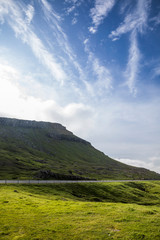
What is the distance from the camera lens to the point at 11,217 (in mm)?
21953

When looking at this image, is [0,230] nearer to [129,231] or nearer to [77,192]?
[129,231]

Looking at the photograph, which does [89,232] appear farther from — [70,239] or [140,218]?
[140,218]

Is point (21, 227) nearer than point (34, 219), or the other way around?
point (21, 227)

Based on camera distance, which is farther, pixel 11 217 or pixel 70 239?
pixel 11 217

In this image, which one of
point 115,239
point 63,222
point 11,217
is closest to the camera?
point 115,239

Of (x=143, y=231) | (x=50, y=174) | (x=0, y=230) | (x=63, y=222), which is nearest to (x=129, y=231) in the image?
(x=143, y=231)

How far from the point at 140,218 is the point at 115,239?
8.12 m

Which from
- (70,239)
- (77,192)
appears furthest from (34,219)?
(77,192)

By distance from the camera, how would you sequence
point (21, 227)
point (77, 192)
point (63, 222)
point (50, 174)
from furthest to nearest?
1. point (50, 174)
2. point (77, 192)
3. point (63, 222)
4. point (21, 227)

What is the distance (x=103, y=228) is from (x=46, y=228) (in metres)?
5.84

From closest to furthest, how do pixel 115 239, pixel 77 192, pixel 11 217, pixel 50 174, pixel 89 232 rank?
pixel 115 239, pixel 89 232, pixel 11 217, pixel 77 192, pixel 50 174

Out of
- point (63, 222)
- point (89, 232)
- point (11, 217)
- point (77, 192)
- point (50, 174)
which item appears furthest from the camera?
point (50, 174)

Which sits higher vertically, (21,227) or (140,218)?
(140,218)

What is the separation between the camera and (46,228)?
60.2ft
